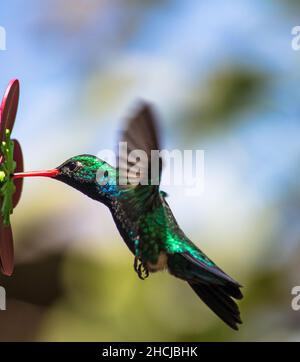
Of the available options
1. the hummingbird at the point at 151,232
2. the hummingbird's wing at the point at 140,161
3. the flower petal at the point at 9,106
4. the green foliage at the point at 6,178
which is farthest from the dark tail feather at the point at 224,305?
the flower petal at the point at 9,106

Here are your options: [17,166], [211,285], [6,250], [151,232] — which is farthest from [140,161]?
[17,166]

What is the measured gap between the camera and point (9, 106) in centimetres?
179

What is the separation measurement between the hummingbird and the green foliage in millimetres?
31

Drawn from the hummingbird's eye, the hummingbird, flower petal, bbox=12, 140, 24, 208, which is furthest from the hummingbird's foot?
flower petal, bbox=12, 140, 24, 208

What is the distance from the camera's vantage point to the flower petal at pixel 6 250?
5.84 ft

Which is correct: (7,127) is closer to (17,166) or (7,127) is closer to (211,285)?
(17,166)

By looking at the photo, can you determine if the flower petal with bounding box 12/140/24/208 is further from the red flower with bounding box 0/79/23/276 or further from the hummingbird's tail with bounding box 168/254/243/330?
the hummingbird's tail with bounding box 168/254/243/330

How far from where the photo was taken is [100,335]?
346cm

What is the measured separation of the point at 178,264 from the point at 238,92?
2016 mm

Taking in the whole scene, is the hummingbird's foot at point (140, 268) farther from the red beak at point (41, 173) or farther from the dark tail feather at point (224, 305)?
→ the red beak at point (41, 173)

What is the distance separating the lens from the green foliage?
68.8 inches

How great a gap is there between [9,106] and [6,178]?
0.21m
